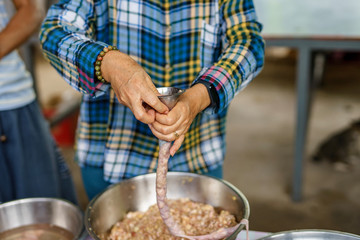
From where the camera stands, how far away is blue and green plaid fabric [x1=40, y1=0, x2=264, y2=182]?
1.12 m

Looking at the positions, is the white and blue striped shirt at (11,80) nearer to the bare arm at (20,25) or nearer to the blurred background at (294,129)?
the bare arm at (20,25)

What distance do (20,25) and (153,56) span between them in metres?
0.61

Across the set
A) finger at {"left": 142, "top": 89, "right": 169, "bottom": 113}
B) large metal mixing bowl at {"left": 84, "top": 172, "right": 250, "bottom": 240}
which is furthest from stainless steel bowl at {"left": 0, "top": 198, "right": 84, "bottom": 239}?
finger at {"left": 142, "top": 89, "right": 169, "bottom": 113}

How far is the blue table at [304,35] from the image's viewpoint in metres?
2.47

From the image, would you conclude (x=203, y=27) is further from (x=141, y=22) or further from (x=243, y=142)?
(x=243, y=142)

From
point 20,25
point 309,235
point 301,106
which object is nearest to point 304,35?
point 301,106

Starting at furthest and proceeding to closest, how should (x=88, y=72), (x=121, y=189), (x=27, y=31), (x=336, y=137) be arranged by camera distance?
(x=336, y=137), (x=27, y=31), (x=121, y=189), (x=88, y=72)

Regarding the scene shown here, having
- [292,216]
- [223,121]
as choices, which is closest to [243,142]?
[292,216]

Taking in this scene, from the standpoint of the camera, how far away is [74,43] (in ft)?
3.49

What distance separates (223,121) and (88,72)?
525 mm

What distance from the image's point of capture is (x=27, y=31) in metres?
1.57

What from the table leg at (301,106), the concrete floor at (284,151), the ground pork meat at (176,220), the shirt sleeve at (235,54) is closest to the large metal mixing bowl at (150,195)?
the ground pork meat at (176,220)

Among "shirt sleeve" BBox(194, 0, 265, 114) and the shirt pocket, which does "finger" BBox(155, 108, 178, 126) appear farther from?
the shirt pocket

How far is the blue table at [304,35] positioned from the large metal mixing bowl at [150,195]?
5.10ft
